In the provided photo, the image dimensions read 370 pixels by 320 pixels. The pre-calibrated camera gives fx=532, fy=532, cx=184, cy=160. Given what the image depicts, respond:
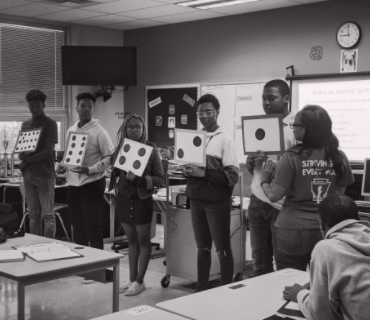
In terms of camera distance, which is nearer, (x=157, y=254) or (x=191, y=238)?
(x=191, y=238)

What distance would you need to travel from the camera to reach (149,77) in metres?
7.84

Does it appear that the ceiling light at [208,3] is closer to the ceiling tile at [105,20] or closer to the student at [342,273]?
the ceiling tile at [105,20]

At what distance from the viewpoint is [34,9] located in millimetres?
6551

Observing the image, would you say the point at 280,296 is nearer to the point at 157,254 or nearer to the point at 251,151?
the point at 251,151

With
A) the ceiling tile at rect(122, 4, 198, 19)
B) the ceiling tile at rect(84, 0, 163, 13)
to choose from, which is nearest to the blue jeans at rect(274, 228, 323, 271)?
the ceiling tile at rect(84, 0, 163, 13)

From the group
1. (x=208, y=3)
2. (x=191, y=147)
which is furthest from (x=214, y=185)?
(x=208, y=3)

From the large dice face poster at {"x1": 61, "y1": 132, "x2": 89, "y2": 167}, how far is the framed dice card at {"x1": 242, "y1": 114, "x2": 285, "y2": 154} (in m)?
1.52

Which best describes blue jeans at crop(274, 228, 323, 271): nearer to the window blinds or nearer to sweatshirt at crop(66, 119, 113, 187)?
sweatshirt at crop(66, 119, 113, 187)

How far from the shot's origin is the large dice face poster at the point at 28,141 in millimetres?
4551

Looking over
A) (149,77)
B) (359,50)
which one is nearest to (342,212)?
(359,50)

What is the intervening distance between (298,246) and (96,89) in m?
5.75

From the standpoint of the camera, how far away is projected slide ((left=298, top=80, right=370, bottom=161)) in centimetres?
571

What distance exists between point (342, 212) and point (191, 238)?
2669mm

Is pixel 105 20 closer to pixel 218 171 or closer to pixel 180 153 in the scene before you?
pixel 180 153
